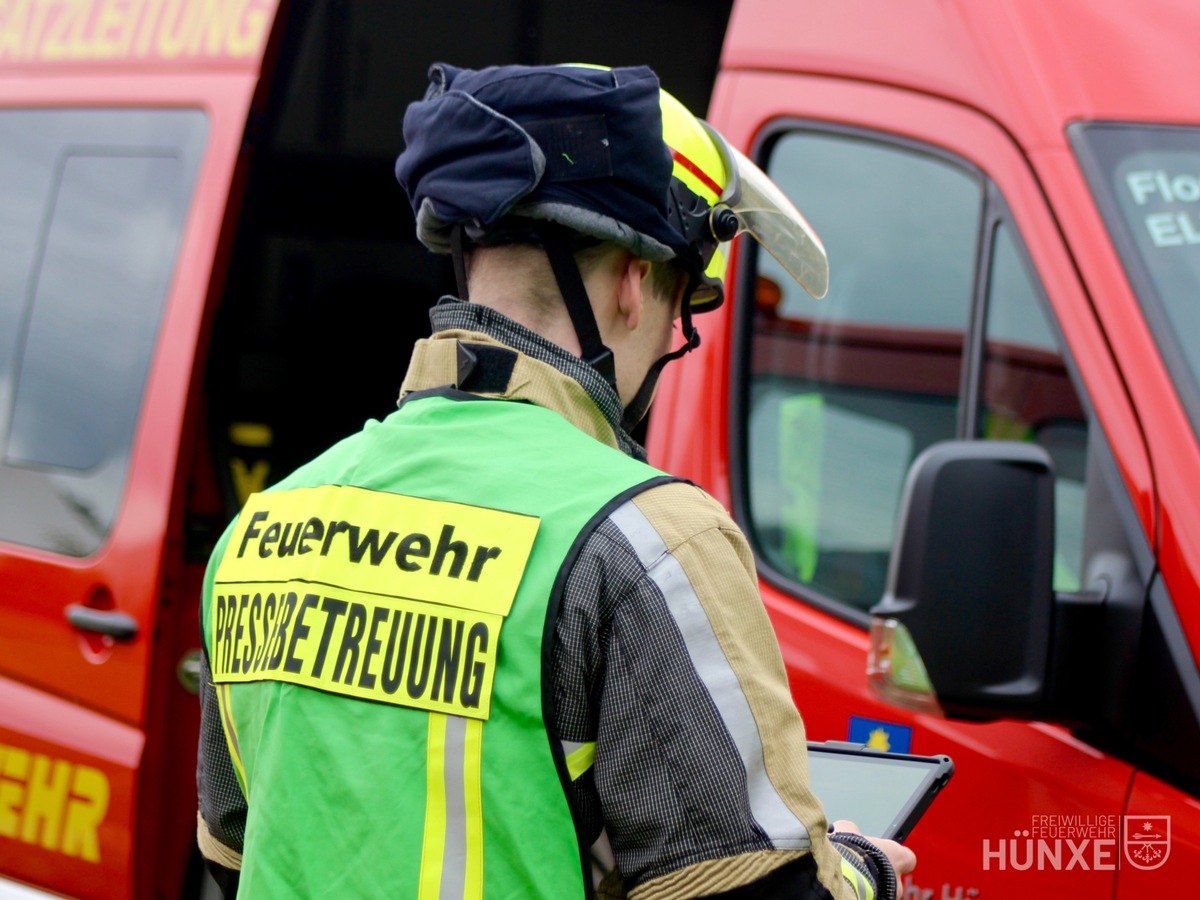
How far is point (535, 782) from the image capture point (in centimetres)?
114

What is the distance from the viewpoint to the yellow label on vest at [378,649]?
45.4 inches

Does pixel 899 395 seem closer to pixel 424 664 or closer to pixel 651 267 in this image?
pixel 651 267

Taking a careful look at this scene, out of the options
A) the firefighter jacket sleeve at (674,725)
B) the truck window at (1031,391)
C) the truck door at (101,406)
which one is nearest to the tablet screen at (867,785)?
the firefighter jacket sleeve at (674,725)

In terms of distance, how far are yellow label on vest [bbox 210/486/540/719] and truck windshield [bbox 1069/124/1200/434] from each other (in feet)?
3.58

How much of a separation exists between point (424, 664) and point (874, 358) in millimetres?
1373

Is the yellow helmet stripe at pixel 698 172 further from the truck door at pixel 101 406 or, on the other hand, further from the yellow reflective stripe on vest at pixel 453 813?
the truck door at pixel 101 406

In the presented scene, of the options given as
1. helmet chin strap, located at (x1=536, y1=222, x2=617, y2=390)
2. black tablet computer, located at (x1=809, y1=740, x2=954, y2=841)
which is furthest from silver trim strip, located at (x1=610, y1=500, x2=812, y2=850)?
black tablet computer, located at (x1=809, y1=740, x2=954, y2=841)

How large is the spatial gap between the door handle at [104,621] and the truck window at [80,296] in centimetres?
12

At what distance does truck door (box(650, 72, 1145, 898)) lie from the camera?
1939mm

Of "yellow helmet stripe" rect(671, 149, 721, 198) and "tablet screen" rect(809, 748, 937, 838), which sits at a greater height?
"yellow helmet stripe" rect(671, 149, 721, 198)

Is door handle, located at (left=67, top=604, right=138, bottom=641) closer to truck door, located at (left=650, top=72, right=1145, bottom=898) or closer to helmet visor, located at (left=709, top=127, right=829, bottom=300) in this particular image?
truck door, located at (left=650, top=72, right=1145, bottom=898)

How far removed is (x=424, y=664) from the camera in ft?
3.86

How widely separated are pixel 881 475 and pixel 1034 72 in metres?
0.67

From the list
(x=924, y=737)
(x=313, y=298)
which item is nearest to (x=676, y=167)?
(x=924, y=737)
